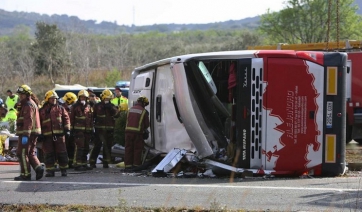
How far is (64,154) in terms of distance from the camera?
39.3 ft

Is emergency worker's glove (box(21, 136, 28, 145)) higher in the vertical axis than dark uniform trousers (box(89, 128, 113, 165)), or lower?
higher

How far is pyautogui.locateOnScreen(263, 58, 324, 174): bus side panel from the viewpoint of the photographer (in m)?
10.8

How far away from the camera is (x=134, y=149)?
12734mm

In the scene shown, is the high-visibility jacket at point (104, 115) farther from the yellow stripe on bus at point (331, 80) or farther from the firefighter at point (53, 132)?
the yellow stripe on bus at point (331, 80)

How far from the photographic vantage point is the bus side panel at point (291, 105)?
10.8 m

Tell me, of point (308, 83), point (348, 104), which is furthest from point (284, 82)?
point (348, 104)

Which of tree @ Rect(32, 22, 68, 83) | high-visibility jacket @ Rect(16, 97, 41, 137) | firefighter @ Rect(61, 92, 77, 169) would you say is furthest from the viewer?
tree @ Rect(32, 22, 68, 83)

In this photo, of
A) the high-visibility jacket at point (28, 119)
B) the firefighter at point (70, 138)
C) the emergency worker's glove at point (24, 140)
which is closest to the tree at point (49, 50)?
the firefighter at point (70, 138)

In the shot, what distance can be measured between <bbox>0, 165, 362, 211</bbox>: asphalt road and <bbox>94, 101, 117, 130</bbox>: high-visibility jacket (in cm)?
206

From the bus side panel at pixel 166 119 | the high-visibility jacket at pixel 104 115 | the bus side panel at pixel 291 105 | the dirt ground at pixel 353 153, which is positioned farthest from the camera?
the dirt ground at pixel 353 153

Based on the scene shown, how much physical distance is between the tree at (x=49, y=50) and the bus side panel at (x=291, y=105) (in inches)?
1354

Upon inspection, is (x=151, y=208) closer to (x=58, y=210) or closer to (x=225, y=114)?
(x=58, y=210)

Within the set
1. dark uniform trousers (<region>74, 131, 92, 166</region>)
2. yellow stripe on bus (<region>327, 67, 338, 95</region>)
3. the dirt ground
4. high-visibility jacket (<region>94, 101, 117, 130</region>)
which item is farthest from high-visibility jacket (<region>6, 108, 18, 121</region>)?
yellow stripe on bus (<region>327, 67, 338, 95</region>)

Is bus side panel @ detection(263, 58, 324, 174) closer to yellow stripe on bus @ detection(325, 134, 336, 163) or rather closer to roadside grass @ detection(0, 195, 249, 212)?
yellow stripe on bus @ detection(325, 134, 336, 163)
